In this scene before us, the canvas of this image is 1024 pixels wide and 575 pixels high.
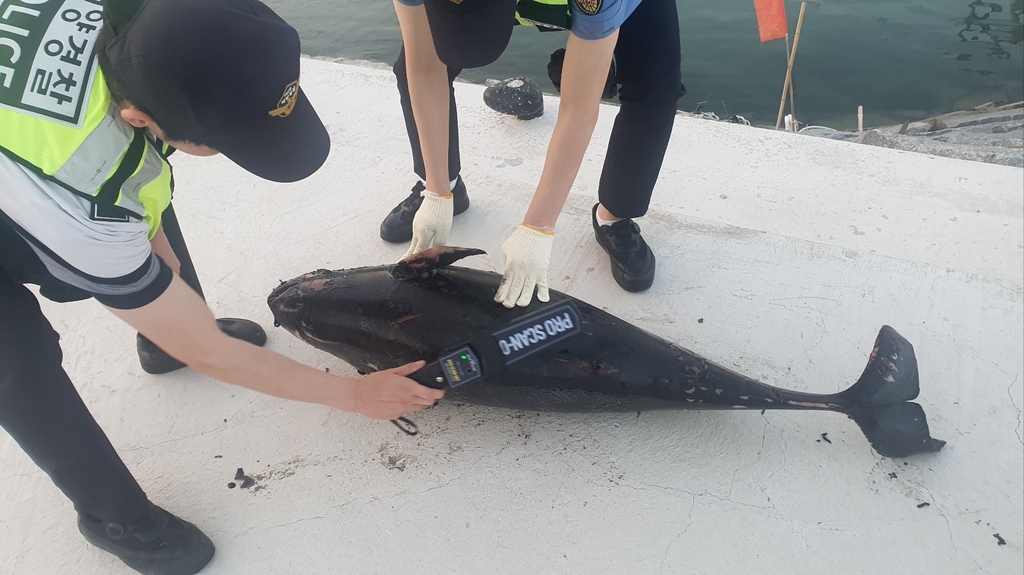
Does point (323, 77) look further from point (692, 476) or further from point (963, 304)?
point (963, 304)

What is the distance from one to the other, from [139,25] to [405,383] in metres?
1.06

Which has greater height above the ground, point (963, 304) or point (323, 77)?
point (323, 77)

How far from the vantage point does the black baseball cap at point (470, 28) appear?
1.59 meters

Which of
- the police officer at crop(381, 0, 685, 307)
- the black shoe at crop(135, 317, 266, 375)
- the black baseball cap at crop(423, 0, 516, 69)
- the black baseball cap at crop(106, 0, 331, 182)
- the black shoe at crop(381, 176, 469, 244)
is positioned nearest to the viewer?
the black baseball cap at crop(106, 0, 331, 182)

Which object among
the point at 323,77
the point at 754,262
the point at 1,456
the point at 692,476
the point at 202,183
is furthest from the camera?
the point at 323,77

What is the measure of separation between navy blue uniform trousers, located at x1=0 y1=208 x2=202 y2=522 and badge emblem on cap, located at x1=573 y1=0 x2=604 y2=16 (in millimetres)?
1515

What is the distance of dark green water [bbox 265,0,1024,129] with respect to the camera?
309 inches

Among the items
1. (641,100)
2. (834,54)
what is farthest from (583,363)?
(834,54)

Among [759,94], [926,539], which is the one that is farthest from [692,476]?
[759,94]

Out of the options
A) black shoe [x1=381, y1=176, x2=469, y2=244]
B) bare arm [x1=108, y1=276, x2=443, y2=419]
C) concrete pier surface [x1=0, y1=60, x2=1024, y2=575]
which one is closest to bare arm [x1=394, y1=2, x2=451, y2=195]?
black shoe [x1=381, y1=176, x2=469, y2=244]

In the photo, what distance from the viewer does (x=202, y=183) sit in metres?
3.22

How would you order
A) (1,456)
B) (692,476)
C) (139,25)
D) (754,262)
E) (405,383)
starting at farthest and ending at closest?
1. (754,262)
2. (1,456)
3. (692,476)
4. (405,383)
5. (139,25)

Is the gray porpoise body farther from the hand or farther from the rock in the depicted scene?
the rock

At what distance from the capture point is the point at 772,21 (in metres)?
4.23
